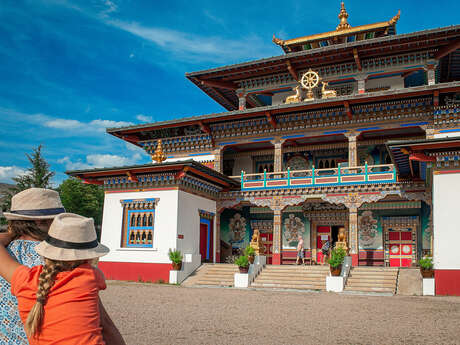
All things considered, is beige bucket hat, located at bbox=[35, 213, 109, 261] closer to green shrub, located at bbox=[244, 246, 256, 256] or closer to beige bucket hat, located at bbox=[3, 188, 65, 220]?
beige bucket hat, located at bbox=[3, 188, 65, 220]

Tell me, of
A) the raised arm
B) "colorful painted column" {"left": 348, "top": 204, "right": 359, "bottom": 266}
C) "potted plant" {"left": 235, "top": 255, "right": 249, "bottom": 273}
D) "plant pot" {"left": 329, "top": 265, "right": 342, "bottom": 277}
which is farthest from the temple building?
the raised arm

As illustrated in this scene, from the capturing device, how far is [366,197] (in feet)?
67.7

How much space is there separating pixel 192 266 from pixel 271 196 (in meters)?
5.31

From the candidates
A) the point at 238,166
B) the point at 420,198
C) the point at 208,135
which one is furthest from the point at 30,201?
Result: the point at 238,166

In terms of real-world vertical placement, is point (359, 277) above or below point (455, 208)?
below

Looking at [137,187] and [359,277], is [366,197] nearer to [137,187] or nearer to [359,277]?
[359,277]

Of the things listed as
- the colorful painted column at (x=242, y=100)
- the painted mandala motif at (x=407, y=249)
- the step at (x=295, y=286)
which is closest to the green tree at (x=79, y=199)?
the colorful painted column at (x=242, y=100)

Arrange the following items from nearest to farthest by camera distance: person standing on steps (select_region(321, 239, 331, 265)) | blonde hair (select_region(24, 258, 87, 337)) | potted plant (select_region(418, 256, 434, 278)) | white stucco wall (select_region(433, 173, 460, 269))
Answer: blonde hair (select_region(24, 258, 87, 337)), white stucco wall (select_region(433, 173, 460, 269)), potted plant (select_region(418, 256, 434, 278)), person standing on steps (select_region(321, 239, 331, 265))

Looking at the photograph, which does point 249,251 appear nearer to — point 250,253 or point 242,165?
point 250,253

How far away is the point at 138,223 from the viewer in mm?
20469

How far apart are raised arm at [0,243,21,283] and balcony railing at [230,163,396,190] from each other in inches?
765

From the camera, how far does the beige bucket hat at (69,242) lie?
95.5 inches

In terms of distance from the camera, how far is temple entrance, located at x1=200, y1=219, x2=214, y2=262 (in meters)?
22.0

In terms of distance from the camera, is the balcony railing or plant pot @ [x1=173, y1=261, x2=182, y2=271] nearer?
plant pot @ [x1=173, y1=261, x2=182, y2=271]
